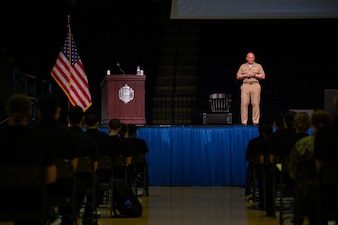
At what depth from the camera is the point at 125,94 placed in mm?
15617

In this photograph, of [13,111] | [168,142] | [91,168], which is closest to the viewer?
[13,111]

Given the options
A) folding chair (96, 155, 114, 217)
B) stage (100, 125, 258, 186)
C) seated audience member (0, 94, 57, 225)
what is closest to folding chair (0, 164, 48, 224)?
seated audience member (0, 94, 57, 225)

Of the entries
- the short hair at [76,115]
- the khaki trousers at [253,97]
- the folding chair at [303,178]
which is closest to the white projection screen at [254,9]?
the khaki trousers at [253,97]

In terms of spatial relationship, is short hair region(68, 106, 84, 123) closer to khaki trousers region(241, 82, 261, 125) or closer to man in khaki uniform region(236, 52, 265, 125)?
man in khaki uniform region(236, 52, 265, 125)

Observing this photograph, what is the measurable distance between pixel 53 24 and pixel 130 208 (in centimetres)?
1347

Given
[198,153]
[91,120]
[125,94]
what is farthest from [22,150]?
[125,94]

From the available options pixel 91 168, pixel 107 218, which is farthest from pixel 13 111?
pixel 107 218

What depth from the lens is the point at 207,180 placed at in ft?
50.4

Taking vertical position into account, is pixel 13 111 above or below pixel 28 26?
below

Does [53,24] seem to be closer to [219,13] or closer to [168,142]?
[219,13]

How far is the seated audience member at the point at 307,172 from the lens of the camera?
20.1 feet

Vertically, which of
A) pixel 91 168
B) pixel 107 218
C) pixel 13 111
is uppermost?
pixel 13 111

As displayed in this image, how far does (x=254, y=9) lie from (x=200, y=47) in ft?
16.9

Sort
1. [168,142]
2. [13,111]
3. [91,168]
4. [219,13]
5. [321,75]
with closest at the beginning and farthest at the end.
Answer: [13,111], [91,168], [168,142], [219,13], [321,75]
